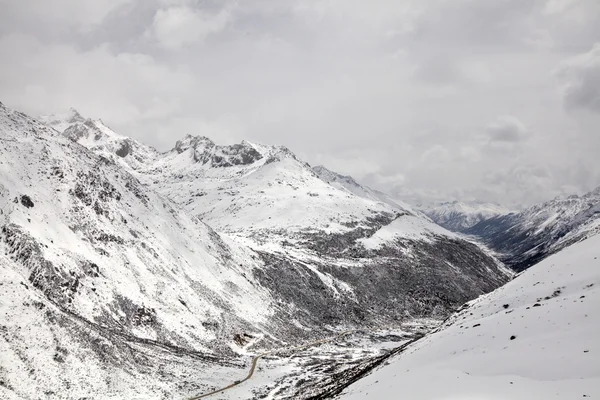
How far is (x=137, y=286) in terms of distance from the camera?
236 feet

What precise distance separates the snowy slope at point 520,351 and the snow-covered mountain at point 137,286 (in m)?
32.0

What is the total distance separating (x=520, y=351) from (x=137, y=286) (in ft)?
206

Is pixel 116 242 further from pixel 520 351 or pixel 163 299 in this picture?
pixel 520 351

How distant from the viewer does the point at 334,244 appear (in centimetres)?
15512

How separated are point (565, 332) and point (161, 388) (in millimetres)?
43666

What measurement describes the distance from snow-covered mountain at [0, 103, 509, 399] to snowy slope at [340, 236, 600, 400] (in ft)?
105

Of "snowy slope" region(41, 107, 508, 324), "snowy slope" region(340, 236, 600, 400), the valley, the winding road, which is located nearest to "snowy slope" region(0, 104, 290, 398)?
the valley

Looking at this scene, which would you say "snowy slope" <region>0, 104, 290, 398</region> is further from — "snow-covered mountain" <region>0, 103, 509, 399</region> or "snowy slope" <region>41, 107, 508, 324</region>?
"snowy slope" <region>41, 107, 508, 324</region>

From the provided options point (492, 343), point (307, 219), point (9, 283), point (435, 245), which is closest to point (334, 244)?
point (307, 219)

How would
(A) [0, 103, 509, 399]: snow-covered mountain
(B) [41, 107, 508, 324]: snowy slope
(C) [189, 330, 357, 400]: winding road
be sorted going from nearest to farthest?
(A) [0, 103, 509, 399]: snow-covered mountain, (C) [189, 330, 357, 400]: winding road, (B) [41, 107, 508, 324]: snowy slope

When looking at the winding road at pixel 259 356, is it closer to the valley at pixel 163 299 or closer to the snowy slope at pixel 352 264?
the valley at pixel 163 299

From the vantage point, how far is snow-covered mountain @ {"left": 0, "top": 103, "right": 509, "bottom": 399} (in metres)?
47.6

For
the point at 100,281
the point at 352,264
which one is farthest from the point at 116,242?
the point at 352,264

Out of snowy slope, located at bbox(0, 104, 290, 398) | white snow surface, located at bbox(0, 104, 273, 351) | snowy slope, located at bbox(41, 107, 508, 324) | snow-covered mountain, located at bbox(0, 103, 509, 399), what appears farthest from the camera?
snowy slope, located at bbox(41, 107, 508, 324)
